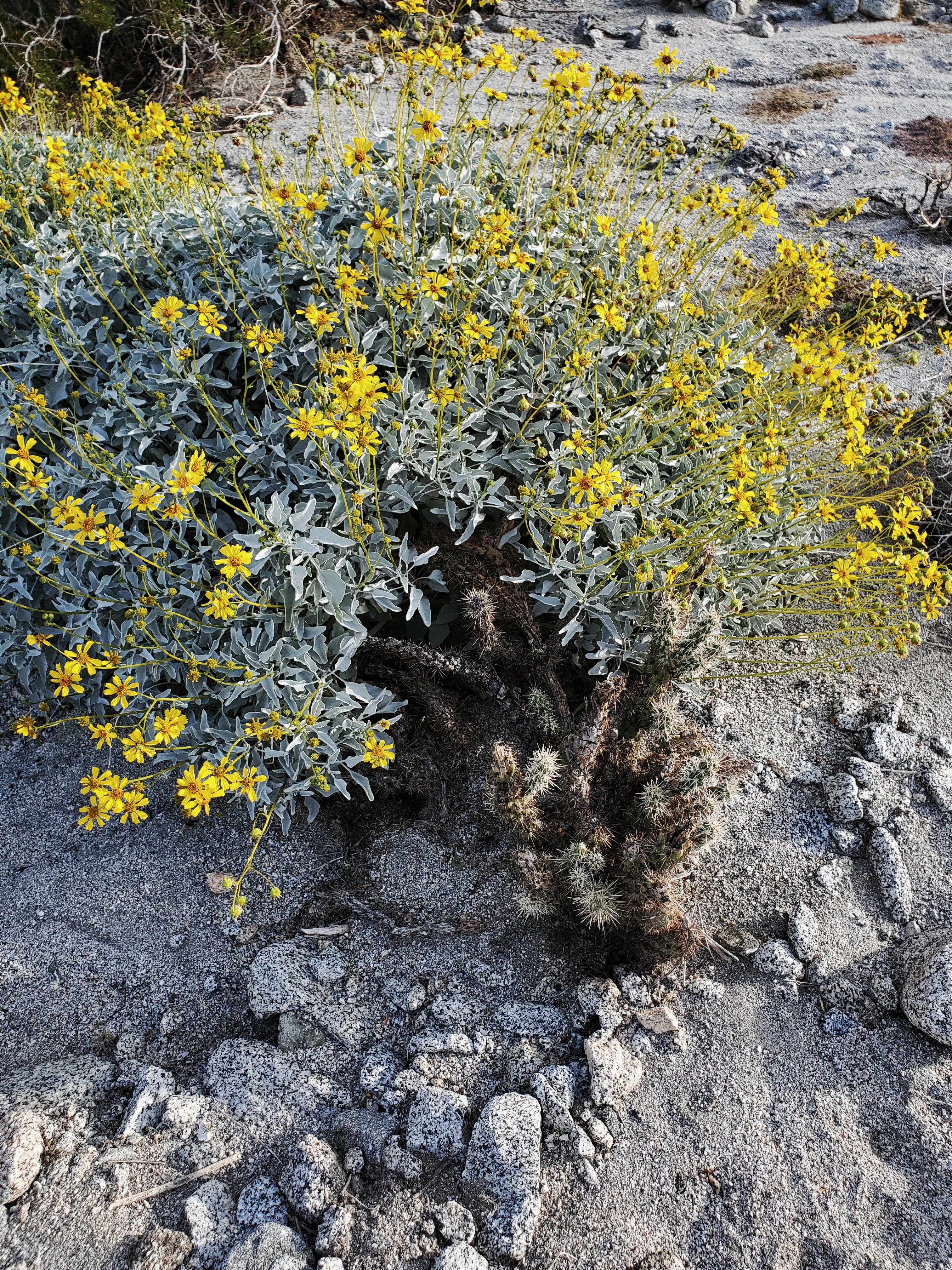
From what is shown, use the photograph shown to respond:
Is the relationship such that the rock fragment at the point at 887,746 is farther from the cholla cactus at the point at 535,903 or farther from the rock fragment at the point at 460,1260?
the rock fragment at the point at 460,1260

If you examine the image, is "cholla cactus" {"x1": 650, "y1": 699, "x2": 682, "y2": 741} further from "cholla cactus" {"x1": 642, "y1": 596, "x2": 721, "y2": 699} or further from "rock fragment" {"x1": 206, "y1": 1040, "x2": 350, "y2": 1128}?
"rock fragment" {"x1": 206, "y1": 1040, "x2": 350, "y2": 1128}

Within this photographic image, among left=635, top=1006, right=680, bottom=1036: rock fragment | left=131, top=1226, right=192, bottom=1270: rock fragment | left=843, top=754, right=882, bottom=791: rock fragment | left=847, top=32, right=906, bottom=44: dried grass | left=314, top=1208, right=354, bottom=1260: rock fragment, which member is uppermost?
left=847, top=32, right=906, bottom=44: dried grass

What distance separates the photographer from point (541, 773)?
2342 mm

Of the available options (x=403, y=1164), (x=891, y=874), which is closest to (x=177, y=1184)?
(x=403, y=1164)

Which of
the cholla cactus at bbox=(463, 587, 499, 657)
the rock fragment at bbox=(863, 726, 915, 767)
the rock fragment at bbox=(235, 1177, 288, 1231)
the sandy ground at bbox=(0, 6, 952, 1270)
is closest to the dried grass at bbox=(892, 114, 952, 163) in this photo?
the sandy ground at bbox=(0, 6, 952, 1270)

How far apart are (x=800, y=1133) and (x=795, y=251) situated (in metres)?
2.74

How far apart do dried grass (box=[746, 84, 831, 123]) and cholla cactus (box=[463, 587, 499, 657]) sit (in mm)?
5659

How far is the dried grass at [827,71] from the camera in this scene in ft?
23.0

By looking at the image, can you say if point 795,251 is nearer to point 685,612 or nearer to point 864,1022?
point 685,612

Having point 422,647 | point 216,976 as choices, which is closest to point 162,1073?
point 216,976

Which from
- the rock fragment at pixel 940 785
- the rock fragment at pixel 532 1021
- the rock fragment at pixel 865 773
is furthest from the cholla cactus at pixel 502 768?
the rock fragment at pixel 940 785

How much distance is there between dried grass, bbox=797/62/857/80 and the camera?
7.01 meters

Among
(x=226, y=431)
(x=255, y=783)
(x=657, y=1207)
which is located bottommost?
(x=657, y=1207)

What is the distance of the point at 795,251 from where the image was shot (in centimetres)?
301
